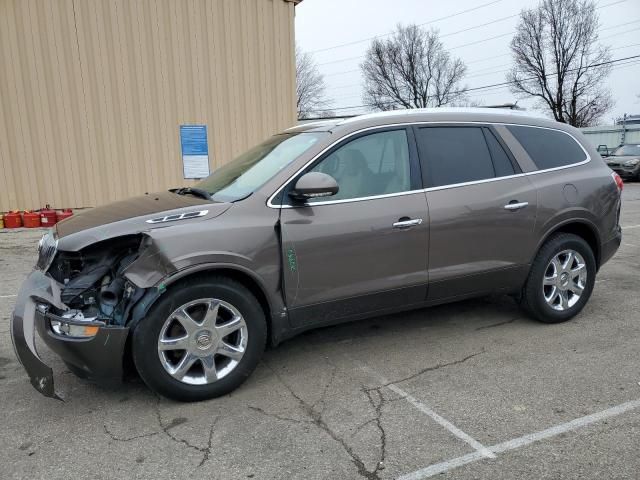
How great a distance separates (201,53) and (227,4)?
1247 millimetres

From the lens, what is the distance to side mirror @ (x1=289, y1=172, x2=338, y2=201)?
3.41 metres

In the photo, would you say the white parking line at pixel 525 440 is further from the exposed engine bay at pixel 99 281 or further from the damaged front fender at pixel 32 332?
the damaged front fender at pixel 32 332

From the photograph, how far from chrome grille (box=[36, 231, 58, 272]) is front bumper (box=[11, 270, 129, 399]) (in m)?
0.24

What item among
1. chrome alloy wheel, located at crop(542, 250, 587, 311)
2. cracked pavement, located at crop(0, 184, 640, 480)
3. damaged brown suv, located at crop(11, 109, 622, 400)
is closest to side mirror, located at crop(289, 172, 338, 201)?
damaged brown suv, located at crop(11, 109, 622, 400)

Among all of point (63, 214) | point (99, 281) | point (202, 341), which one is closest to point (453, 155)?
point (202, 341)

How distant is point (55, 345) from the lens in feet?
10.2

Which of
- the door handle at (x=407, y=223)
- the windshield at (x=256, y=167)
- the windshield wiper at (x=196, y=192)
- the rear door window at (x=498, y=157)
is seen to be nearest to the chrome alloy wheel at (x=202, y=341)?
the windshield at (x=256, y=167)

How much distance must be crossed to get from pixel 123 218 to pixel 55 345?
2.83 ft

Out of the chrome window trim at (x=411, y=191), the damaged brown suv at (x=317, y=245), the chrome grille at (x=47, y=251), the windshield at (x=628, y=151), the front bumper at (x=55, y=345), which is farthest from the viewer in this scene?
the windshield at (x=628, y=151)

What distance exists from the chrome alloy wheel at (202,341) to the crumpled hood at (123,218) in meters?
0.58

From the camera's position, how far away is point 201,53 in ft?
38.8

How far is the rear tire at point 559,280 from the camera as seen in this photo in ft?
14.6

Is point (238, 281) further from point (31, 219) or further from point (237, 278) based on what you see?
point (31, 219)

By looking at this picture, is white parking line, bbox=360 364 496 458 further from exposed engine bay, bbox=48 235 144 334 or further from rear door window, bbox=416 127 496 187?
exposed engine bay, bbox=48 235 144 334
